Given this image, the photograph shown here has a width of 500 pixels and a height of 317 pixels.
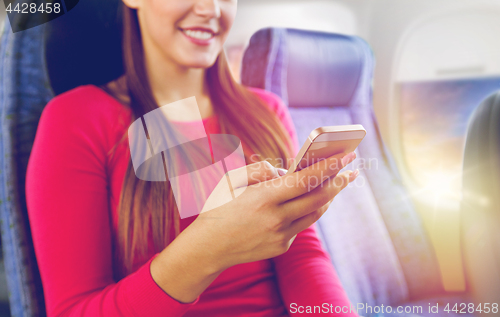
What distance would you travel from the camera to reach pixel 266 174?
0.44 meters

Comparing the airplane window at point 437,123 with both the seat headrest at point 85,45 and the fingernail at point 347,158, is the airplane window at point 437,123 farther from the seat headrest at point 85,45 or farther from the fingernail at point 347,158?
the seat headrest at point 85,45

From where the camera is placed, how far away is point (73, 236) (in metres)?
0.44

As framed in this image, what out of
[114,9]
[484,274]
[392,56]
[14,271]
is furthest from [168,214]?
[392,56]

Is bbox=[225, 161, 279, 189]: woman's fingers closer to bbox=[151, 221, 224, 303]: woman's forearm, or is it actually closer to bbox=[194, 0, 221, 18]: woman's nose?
bbox=[151, 221, 224, 303]: woman's forearm

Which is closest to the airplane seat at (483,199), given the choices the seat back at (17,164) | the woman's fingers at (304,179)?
the woman's fingers at (304,179)

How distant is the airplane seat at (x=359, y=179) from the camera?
Answer: 0.84 meters

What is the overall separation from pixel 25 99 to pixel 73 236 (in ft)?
0.75

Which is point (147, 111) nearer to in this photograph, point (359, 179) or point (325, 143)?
point (325, 143)

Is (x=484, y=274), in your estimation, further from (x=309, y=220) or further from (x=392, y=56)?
(x=392, y=56)

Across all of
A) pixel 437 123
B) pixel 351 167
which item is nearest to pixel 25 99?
pixel 351 167

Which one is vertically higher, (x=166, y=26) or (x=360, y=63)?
(x=166, y=26)

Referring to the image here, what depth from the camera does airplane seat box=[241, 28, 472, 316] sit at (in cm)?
84

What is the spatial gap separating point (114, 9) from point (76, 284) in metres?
0.46

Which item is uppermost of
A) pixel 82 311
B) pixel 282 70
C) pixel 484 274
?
pixel 282 70
